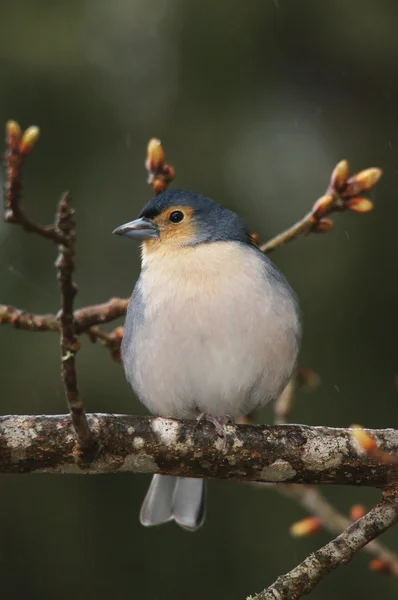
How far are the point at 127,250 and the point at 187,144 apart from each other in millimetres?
815

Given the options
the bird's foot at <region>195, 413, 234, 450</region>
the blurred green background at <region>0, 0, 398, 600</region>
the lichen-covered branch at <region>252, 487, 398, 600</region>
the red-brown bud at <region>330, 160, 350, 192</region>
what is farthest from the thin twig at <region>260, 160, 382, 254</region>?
the blurred green background at <region>0, 0, 398, 600</region>

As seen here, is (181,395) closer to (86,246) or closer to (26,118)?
(86,246)

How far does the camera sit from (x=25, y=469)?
117 inches

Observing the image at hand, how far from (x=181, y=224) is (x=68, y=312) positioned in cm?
196

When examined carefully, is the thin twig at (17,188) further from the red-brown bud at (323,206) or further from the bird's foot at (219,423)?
the red-brown bud at (323,206)

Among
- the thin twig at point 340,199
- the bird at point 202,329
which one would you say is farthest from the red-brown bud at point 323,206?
the bird at point 202,329

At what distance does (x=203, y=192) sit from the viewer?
6.15m

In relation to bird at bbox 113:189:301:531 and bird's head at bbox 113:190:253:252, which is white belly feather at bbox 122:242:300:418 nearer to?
bird at bbox 113:189:301:531

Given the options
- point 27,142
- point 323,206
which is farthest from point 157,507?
point 27,142

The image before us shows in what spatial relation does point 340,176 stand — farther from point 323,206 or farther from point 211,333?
point 211,333

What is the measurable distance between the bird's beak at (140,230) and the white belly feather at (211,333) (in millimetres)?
216

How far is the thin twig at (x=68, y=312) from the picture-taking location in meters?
2.05

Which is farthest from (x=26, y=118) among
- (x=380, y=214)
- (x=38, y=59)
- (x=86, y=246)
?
(x=380, y=214)

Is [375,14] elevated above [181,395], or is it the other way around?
[375,14]
